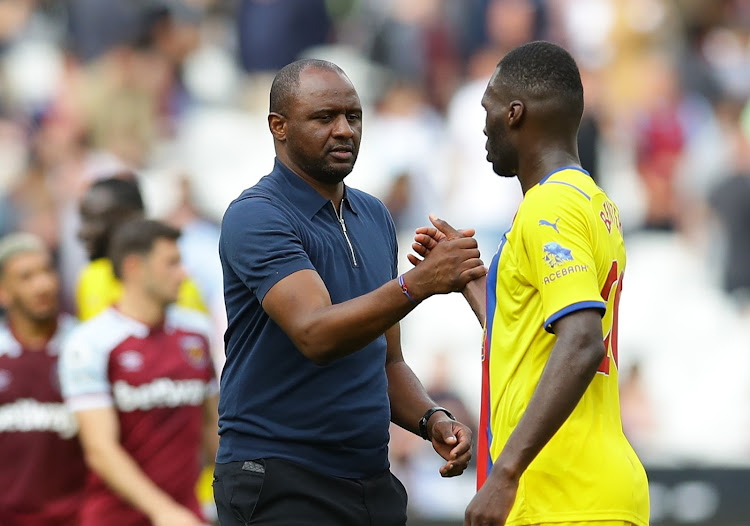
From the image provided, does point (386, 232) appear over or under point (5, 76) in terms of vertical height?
under

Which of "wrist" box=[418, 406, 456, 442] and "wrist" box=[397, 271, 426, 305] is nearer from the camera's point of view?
"wrist" box=[397, 271, 426, 305]

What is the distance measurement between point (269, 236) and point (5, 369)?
9.05ft

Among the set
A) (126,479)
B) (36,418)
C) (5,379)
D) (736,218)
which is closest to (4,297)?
(5,379)

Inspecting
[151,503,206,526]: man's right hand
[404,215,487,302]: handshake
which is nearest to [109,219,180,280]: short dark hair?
[151,503,206,526]: man's right hand

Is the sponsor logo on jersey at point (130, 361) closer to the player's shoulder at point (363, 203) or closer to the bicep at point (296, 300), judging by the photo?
the player's shoulder at point (363, 203)

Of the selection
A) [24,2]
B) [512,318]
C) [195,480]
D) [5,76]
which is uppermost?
[24,2]

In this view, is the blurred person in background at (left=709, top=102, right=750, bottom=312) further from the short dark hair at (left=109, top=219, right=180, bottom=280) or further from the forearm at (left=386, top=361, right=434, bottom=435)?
the forearm at (left=386, top=361, right=434, bottom=435)

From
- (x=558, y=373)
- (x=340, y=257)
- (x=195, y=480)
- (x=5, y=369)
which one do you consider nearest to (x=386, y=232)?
(x=340, y=257)

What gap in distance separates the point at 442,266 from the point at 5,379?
3174 millimetres

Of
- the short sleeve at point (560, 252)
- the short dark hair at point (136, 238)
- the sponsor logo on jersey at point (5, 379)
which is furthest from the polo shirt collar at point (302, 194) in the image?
the sponsor logo on jersey at point (5, 379)

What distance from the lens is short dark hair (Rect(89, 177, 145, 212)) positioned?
7.46m

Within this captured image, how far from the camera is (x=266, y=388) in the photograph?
462cm

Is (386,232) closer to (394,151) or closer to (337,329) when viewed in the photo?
(337,329)

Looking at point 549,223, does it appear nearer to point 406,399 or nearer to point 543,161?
point 543,161
